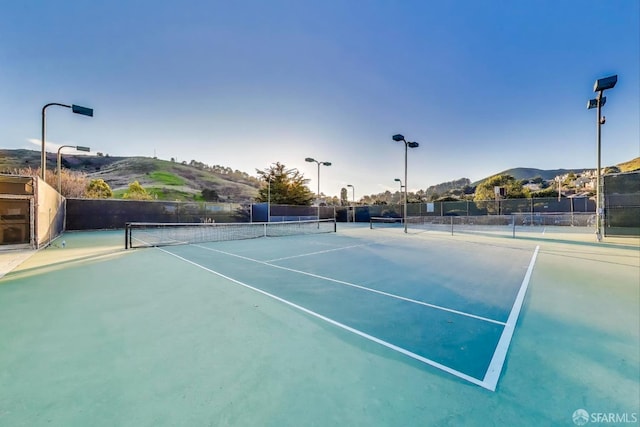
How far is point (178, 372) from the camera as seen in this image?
2.01 m

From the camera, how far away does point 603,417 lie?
65.9 inches

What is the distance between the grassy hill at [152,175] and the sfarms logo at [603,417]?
69.8 m

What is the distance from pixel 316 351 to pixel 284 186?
33.8 m

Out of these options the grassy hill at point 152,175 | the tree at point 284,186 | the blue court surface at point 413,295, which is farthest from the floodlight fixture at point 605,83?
the grassy hill at point 152,175

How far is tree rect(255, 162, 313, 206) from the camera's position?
35375 mm

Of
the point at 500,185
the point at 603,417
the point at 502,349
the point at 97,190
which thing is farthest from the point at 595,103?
the point at 97,190

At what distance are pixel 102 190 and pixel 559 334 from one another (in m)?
49.6

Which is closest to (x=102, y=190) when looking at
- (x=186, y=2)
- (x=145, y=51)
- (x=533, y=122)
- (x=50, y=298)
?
(x=145, y=51)

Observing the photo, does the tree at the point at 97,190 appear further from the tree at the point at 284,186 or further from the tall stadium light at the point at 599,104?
the tall stadium light at the point at 599,104

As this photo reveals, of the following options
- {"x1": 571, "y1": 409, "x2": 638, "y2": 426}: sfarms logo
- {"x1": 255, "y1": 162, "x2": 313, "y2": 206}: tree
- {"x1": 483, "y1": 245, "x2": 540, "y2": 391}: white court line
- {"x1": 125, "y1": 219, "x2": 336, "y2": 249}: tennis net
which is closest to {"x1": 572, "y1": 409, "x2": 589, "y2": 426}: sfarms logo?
{"x1": 571, "y1": 409, "x2": 638, "y2": 426}: sfarms logo

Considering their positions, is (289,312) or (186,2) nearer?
(289,312)

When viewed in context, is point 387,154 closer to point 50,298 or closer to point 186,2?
point 186,2

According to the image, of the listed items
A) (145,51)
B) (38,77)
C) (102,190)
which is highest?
(145,51)

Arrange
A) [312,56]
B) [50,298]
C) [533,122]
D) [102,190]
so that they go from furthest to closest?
[102,190], [533,122], [312,56], [50,298]
